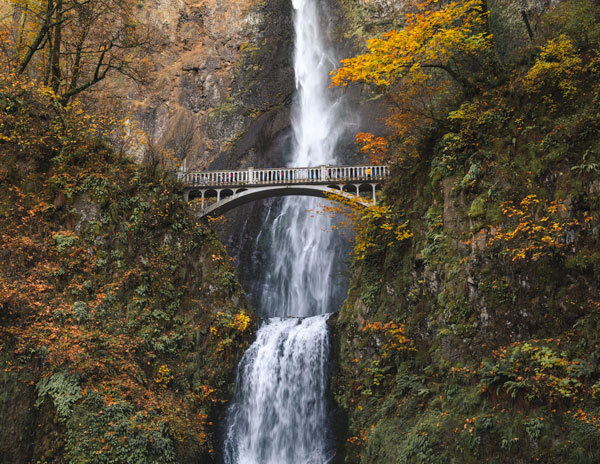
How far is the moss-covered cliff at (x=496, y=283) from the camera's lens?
7.54 m

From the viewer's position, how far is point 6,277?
1188 centimetres

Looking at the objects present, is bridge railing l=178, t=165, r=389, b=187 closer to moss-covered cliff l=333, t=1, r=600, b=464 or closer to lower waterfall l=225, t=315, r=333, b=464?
moss-covered cliff l=333, t=1, r=600, b=464

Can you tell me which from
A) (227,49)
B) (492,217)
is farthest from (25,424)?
(227,49)

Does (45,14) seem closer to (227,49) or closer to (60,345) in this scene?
(60,345)

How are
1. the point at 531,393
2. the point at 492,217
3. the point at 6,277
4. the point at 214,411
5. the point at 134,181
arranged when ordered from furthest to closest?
the point at 134,181, the point at 214,411, the point at 6,277, the point at 492,217, the point at 531,393

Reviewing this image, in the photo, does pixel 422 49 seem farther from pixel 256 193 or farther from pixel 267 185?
pixel 256 193

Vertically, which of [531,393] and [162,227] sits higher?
[162,227]

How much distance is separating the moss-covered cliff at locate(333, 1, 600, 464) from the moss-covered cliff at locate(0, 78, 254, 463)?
4.95 m

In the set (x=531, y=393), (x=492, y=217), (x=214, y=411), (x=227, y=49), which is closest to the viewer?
(x=531, y=393)

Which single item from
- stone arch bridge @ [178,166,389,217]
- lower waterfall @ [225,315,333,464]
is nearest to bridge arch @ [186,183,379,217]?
stone arch bridge @ [178,166,389,217]

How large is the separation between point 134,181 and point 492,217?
12.1 meters

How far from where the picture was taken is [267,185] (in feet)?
71.4

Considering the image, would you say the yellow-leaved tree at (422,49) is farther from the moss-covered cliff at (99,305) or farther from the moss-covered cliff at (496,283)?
the moss-covered cliff at (99,305)

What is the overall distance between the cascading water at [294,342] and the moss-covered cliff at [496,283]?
1.49m
